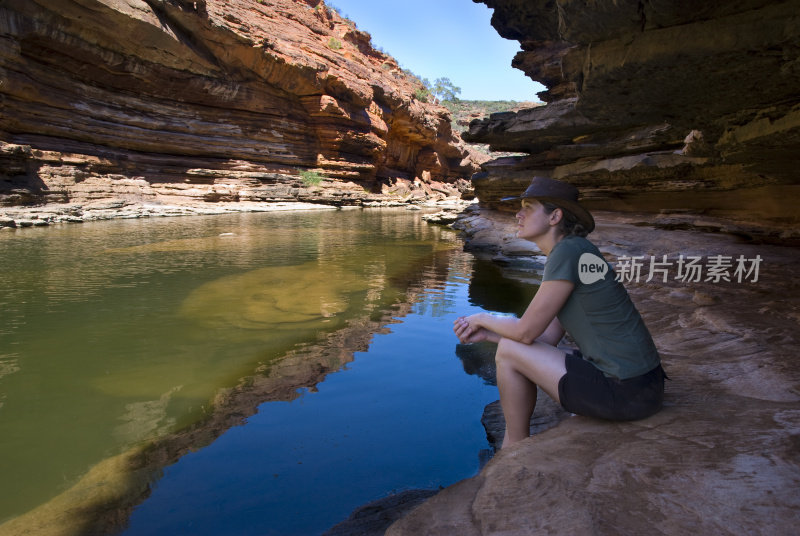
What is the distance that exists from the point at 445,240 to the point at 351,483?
35.5ft

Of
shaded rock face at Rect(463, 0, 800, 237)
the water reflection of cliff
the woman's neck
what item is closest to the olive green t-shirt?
the woman's neck

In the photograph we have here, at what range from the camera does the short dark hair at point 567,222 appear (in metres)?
2.03

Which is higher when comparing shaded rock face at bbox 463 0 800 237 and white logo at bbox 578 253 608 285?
shaded rock face at bbox 463 0 800 237

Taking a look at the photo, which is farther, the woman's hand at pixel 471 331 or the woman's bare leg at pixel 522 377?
the woman's hand at pixel 471 331

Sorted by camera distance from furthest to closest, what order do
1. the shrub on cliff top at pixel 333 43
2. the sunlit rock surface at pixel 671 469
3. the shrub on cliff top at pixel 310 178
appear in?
1. the shrub on cliff top at pixel 333 43
2. the shrub on cliff top at pixel 310 178
3. the sunlit rock surface at pixel 671 469

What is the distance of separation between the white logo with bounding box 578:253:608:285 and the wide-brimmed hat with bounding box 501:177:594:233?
24 cm

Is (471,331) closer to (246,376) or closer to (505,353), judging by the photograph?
(505,353)

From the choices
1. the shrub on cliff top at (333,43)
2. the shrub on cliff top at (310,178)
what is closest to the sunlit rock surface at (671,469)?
the shrub on cliff top at (310,178)

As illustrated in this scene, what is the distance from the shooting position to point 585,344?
1.90 m

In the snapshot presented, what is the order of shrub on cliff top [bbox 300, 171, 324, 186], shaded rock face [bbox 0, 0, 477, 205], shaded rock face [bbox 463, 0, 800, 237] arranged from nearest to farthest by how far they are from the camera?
shaded rock face [bbox 463, 0, 800, 237] < shaded rock face [bbox 0, 0, 477, 205] < shrub on cliff top [bbox 300, 171, 324, 186]

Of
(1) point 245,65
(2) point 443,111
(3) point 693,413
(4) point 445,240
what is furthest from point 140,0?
(2) point 443,111

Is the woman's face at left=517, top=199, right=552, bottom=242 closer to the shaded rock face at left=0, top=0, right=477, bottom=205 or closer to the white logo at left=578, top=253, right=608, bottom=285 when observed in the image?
the white logo at left=578, top=253, right=608, bottom=285

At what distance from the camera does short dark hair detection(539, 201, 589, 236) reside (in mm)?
2025

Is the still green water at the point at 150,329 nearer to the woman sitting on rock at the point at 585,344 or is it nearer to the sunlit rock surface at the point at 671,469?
the woman sitting on rock at the point at 585,344
